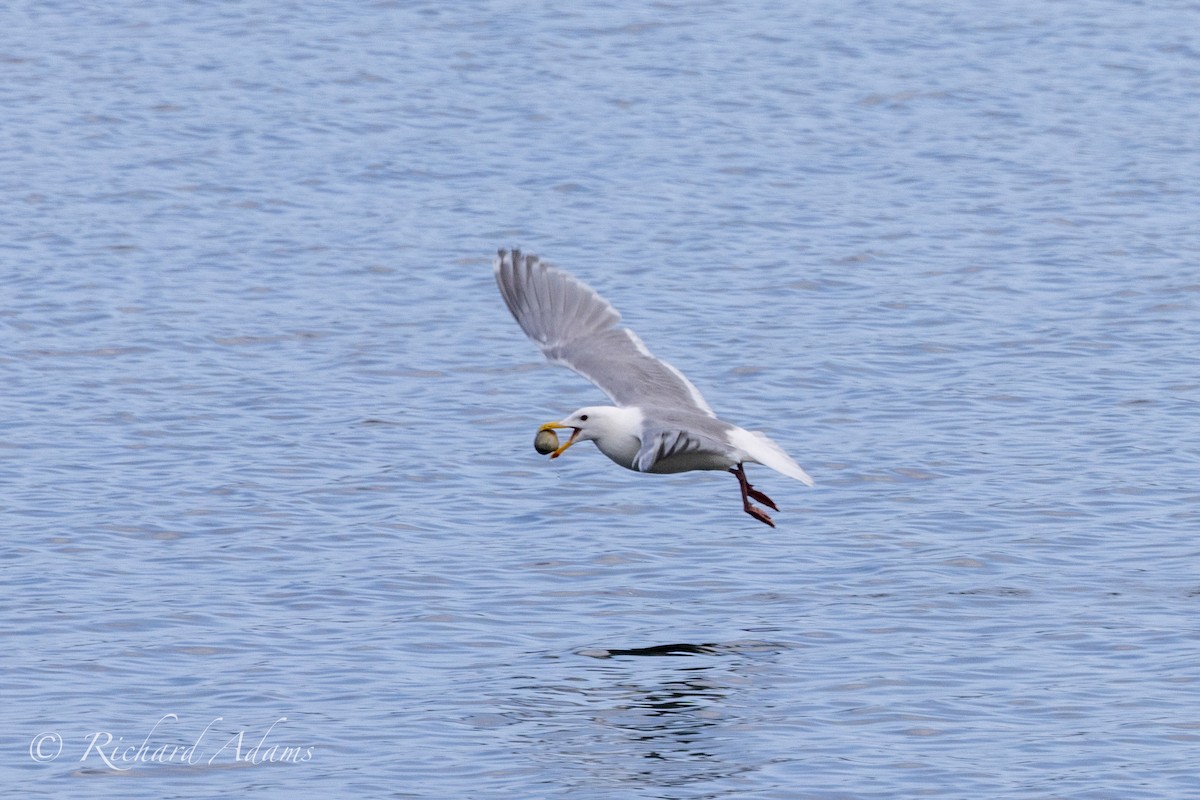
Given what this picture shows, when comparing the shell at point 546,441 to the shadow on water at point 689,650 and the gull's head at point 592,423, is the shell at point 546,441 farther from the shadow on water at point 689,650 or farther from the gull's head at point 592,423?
the shadow on water at point 689,650

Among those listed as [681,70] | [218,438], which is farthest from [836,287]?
[681,70]

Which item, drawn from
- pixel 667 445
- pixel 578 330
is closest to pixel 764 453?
pixel 667 445

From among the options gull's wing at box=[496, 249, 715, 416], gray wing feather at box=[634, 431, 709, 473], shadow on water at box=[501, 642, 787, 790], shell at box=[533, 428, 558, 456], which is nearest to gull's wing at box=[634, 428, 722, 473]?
gray wing feather at box=[634, 431, 709, 473]

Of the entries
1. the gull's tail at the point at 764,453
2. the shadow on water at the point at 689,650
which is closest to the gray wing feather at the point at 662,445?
the gull's tail at the point at 764,453

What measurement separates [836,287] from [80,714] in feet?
38.7

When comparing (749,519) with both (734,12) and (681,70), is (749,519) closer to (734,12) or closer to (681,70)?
(681,70)

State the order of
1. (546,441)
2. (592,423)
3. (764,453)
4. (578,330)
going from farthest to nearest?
(578,330)
(546,441)
(592,423)
(764,453)

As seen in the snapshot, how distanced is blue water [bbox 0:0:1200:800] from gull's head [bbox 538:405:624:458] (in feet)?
3.74

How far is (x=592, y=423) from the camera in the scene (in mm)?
13273

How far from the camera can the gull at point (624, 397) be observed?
12.6 metres

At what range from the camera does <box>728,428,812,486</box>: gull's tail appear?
12.5 meters

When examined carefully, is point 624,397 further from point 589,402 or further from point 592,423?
point 589,402

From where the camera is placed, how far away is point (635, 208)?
25.6 metres

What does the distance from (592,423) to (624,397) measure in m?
0.58
